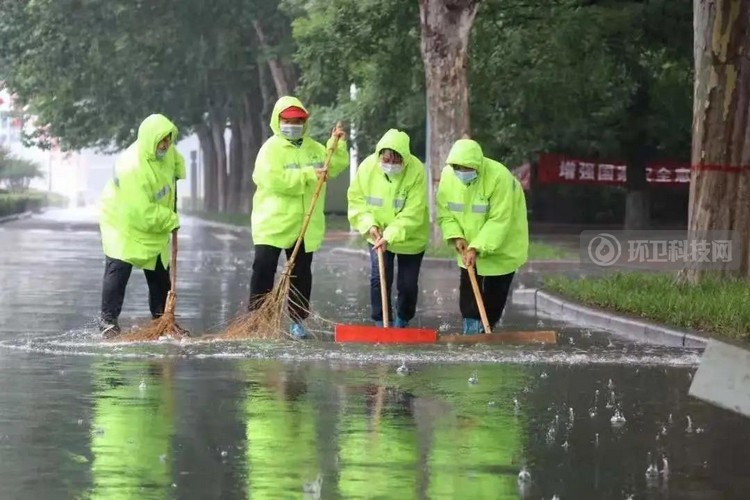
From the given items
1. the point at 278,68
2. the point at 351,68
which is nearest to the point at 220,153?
the point at 278,68

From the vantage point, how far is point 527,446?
25.5 feet

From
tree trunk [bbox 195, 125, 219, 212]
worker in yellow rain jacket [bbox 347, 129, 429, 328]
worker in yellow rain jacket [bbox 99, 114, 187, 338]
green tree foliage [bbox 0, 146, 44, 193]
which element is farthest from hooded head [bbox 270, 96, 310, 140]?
green tree foliage [bbox 0, 146, 44, 193]

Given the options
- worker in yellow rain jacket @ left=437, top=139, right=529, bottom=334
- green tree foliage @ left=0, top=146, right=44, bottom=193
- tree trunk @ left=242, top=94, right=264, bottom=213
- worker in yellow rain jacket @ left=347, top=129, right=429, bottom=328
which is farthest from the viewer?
green tree foliage @ left=0, top=146, right=44, bottom=193

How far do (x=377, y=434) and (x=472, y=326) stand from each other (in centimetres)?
504

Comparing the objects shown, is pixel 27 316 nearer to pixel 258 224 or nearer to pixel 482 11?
pixel 258 224

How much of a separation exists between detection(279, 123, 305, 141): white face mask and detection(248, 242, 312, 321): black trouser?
85cm

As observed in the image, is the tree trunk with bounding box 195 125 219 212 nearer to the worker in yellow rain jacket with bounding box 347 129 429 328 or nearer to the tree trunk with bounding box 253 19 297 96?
the tree trunk with bounding box 253 19 297 96

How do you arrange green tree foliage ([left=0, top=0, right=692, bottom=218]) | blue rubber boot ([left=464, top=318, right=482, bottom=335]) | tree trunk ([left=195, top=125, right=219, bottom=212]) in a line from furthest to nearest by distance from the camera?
tree trunk ([left=195, top=125, right=219, bottom=212])
green tree foliage ([left=0, top=0, right=692, bottom=218])
blue rubber boot ([left=464, top=318, right=482, bottom=335])

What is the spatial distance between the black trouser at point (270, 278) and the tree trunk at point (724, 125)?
445 centimetres

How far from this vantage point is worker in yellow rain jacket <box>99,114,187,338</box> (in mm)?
12430

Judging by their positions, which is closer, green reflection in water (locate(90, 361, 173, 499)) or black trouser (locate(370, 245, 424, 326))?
green reflection in water (locate(90, 361, 173, 499))

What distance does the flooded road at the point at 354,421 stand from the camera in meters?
6.85

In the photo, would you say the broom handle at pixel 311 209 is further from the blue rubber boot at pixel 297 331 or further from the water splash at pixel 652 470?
the water splash at pixel 652 470

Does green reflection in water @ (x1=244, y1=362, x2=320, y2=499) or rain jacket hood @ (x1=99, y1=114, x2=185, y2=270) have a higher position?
rain jacket hood @ (x1=99, y1=114, x2=185, y2=270)
